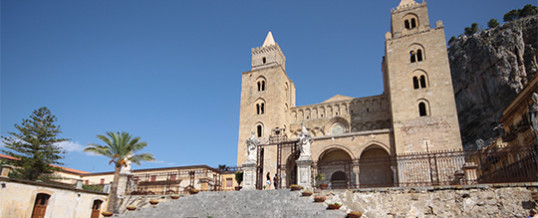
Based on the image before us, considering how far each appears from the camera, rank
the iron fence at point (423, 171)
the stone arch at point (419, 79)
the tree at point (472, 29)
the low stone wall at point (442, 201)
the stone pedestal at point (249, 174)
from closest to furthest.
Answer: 1. the low stone wall at point (442, 201)
2. the iron fence at point (423, 171)
3. the stone pedestal at point (249, 174)
4. the stone arch at point (419, 79)
5. the tree at point (472, 29)

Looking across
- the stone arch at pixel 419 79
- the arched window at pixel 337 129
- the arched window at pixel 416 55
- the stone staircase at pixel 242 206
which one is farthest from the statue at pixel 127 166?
the arched window at pixel 416 55

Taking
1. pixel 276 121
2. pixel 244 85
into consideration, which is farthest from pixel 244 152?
pixel 244 85

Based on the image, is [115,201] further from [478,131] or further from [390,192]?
[478,131]

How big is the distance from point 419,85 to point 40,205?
25.0 metres

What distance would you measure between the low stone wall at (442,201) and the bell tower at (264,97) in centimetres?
1584

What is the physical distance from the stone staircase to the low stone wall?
1236mm

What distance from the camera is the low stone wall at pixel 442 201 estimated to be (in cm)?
1120

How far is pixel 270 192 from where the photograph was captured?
14617 millimetres

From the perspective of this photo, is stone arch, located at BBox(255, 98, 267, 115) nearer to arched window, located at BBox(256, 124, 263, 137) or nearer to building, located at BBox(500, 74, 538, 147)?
arched window, located at BBox(256, 124, 263, 137)

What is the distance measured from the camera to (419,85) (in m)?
25.9

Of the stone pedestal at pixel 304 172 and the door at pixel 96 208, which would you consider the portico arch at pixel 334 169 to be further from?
the door at pixel 96 208

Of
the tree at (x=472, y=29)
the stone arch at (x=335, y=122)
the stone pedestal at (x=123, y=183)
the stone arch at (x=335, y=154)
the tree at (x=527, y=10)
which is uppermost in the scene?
the tree at (x=472, y=29)

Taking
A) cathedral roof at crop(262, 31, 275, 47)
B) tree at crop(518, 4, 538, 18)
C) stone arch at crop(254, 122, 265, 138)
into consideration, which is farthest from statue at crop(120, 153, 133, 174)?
tree at crop(518, 4, 538, 18)

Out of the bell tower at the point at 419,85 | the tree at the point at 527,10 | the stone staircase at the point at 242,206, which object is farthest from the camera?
the tree at the point at 527,10
